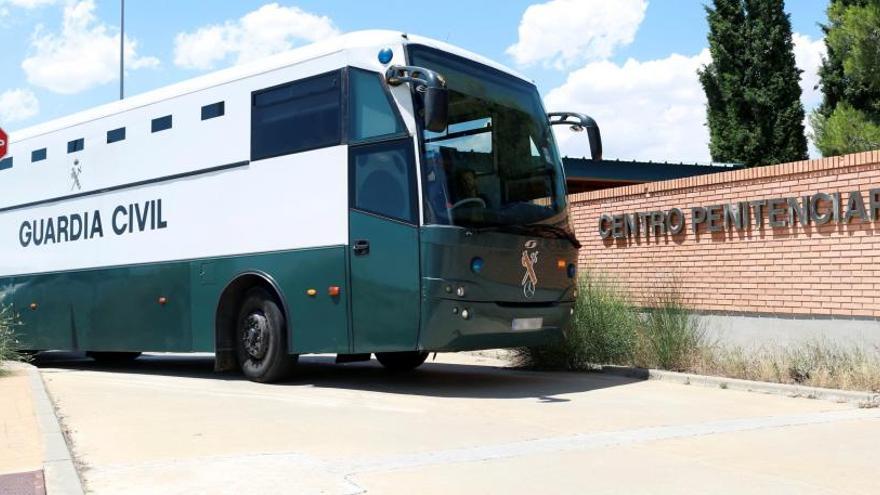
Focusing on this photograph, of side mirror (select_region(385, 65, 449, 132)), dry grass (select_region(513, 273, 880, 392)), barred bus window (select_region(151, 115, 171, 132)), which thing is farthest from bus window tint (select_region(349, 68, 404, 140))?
dry grass (select_region(513, 273, 880, 392))

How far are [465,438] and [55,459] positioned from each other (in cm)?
313

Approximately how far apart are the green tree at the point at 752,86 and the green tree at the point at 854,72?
865cm

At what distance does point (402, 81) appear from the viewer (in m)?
9.93

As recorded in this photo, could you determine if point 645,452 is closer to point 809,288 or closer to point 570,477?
point 570,477

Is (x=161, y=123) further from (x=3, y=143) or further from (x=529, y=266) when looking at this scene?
(x=529, y=266)

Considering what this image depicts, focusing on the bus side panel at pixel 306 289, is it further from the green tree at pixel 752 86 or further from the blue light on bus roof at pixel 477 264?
the green tree at pixel 752 86

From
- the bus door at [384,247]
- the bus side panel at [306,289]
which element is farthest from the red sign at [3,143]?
the bus door at [384,247]

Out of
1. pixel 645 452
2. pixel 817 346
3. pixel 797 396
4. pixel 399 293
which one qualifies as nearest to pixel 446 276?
pixel 399 293

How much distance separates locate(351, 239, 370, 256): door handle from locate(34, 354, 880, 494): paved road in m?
1.64

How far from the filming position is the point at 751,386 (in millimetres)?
10562

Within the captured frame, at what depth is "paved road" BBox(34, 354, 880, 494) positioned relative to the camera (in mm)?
5910

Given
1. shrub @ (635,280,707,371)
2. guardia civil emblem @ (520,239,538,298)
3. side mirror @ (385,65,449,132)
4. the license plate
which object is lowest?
shrub @ (635,280,707,371)

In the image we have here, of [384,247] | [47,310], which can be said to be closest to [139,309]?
[47,310]

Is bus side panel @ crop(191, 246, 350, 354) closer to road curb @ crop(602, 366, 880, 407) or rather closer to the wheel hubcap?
the wheel hubcap
